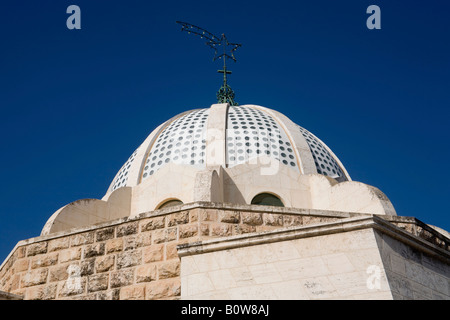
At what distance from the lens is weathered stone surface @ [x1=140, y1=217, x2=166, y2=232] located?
26.1ft

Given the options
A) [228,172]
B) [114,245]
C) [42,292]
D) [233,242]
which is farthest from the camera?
[228,172]

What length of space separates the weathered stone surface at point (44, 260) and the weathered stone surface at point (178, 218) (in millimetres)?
1817

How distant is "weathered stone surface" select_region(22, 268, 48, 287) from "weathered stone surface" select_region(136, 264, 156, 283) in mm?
1572

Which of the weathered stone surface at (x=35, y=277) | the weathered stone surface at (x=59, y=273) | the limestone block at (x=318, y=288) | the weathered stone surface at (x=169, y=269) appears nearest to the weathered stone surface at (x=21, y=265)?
the weathered stone surface at (x=35, y=277)

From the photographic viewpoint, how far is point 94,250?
26.8 ft

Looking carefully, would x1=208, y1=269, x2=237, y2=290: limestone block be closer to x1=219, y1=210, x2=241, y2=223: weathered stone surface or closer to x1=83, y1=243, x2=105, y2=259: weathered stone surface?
x1=219, y1=210, x2=241, y2=223: weathered stone surface

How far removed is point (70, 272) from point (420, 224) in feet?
16.1

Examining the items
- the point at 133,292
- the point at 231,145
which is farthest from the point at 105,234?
the point at 231,145

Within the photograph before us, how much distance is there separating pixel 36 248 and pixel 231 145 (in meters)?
5.45

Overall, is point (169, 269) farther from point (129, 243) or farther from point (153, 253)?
point (129, 243)

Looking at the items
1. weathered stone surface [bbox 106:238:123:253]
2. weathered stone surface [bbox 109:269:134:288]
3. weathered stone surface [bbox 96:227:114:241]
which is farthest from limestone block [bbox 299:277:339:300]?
weathered stone surface [bbox 96:227:114:241]

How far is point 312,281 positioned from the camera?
20.5 ft

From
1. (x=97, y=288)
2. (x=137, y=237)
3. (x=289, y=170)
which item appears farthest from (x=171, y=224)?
(x=289, y=170)

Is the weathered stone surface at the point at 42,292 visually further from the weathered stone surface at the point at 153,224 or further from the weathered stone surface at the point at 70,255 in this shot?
the weathered stone surface at the point at 153,224
